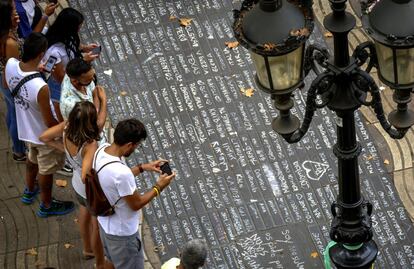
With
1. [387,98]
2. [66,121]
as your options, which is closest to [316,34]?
[387,98]

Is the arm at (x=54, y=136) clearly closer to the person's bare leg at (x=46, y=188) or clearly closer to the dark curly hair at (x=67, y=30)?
the person's bare leg at (x=46, y=188)

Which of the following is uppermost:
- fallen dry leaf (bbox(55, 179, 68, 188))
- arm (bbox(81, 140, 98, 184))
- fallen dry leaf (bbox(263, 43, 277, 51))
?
fallen dry leaf (bbox(263, 43, 277, 51))

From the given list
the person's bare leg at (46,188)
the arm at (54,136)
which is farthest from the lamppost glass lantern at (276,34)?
the person's bare leg at (46,188)

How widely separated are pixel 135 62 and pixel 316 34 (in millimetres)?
2354

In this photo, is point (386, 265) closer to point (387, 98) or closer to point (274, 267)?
point (274, 267)

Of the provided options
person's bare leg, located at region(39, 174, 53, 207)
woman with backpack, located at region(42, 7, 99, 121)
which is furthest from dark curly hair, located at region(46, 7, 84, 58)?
person's bare leg, located at region(39, 174, 53, 207)

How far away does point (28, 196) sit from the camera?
38.0ft

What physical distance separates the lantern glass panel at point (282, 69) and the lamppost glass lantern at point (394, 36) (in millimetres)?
526

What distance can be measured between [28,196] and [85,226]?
4.59 ft

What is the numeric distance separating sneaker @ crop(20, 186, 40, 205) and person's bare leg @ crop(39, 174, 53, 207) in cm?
31

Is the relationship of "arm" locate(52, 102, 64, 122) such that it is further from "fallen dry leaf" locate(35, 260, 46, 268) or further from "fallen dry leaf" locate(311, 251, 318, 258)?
"fallen dry leaf" locate(311, 251, 318, 258)

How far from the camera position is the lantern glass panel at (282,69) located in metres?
7.11

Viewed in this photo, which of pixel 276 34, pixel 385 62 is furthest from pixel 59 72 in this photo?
pixel 385 62

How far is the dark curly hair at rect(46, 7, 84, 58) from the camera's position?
10.4 meters
